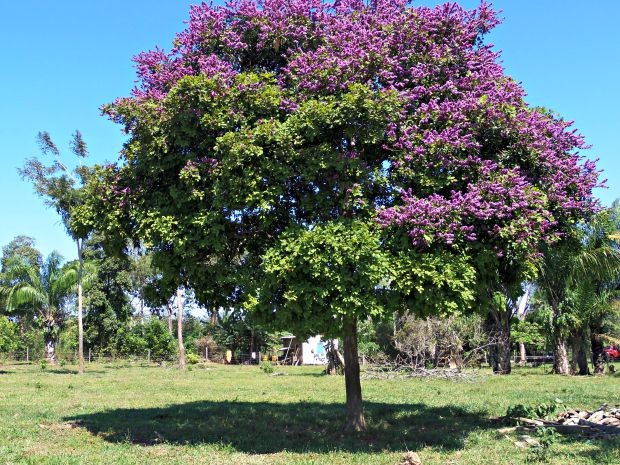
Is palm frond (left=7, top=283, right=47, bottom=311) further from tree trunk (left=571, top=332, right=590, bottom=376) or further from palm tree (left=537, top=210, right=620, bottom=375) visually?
tree trunk (left=571, top=332, right=590, bottom=376)

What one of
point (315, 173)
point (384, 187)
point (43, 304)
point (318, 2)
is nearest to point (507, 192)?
point (384, 187)

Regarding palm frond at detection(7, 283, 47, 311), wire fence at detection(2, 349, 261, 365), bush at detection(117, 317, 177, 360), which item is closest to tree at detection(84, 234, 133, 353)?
wire fence at detection(2, 349, 261, 365)

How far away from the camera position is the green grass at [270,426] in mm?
9289

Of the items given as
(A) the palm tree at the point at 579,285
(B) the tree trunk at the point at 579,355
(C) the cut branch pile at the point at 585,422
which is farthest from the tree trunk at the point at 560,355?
(C) the cut branch pile at the point at 585,422

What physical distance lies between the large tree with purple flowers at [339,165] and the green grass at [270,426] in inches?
92.8

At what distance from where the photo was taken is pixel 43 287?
131 feet

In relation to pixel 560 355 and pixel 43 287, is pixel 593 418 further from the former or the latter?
pixel 43 287

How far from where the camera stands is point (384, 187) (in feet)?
33.8

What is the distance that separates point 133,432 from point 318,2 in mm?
9253

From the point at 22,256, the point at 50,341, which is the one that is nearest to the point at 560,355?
the point at 50,341

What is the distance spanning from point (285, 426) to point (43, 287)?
3262cm

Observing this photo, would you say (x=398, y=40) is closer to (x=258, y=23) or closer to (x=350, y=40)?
(x=350, y=40)

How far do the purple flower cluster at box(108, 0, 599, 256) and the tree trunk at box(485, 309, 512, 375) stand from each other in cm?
1972

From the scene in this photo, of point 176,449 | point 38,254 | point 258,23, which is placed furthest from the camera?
point 38,254
